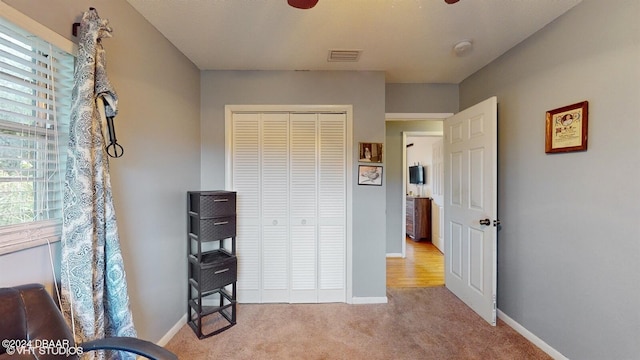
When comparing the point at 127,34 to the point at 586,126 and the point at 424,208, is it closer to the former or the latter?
the point at 586,126

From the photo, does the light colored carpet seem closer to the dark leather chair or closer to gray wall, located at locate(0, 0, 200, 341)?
gray wall, located at locate(0, 0, 200, 341)

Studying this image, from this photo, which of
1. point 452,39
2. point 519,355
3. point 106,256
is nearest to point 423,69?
point 452,39

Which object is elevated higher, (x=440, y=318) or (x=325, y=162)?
(x=325, y=162)

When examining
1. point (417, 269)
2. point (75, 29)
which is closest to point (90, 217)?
point (75, 29)

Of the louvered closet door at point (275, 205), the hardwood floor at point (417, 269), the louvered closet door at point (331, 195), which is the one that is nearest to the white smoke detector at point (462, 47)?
the louvered closet door at point (331, 195)

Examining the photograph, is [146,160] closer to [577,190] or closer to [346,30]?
[346,30]

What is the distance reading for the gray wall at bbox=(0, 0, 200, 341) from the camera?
4.52 ft

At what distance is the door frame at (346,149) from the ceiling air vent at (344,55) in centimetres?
45

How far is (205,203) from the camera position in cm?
218

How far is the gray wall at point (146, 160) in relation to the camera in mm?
1378

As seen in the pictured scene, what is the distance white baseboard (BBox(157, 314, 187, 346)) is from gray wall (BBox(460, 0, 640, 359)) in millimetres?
2860

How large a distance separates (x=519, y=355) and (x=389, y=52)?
2574 mm

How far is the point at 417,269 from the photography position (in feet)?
12.3

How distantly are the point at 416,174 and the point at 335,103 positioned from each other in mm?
3844
